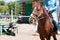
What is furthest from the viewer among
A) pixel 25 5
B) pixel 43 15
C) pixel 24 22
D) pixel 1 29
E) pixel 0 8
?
pixel 0 8

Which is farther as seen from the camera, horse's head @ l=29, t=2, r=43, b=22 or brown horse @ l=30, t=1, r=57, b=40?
brown horse @ l=30, t=1, r=57, b=40

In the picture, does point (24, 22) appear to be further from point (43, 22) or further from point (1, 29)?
point (43, 22)

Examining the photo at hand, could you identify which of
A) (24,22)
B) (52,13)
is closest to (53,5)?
(52,13)

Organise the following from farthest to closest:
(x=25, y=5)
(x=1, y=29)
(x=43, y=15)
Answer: (x=25, y=5) → (x=1, y=29) → (x=43, y=15)

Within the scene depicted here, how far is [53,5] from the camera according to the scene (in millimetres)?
8672

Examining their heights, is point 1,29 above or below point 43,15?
below

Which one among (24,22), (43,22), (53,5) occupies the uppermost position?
(53,5)

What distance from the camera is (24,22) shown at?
29766mm

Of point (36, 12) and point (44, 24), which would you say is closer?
point (36, 12)

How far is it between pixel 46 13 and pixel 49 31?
67 cm

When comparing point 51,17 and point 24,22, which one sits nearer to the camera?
point 51,17

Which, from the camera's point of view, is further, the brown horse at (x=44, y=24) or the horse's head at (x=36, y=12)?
the brown horse at (x=44, y=24)

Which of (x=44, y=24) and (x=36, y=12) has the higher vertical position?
(x=36, y=12)

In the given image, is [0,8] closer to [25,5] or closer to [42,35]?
[25,5]
